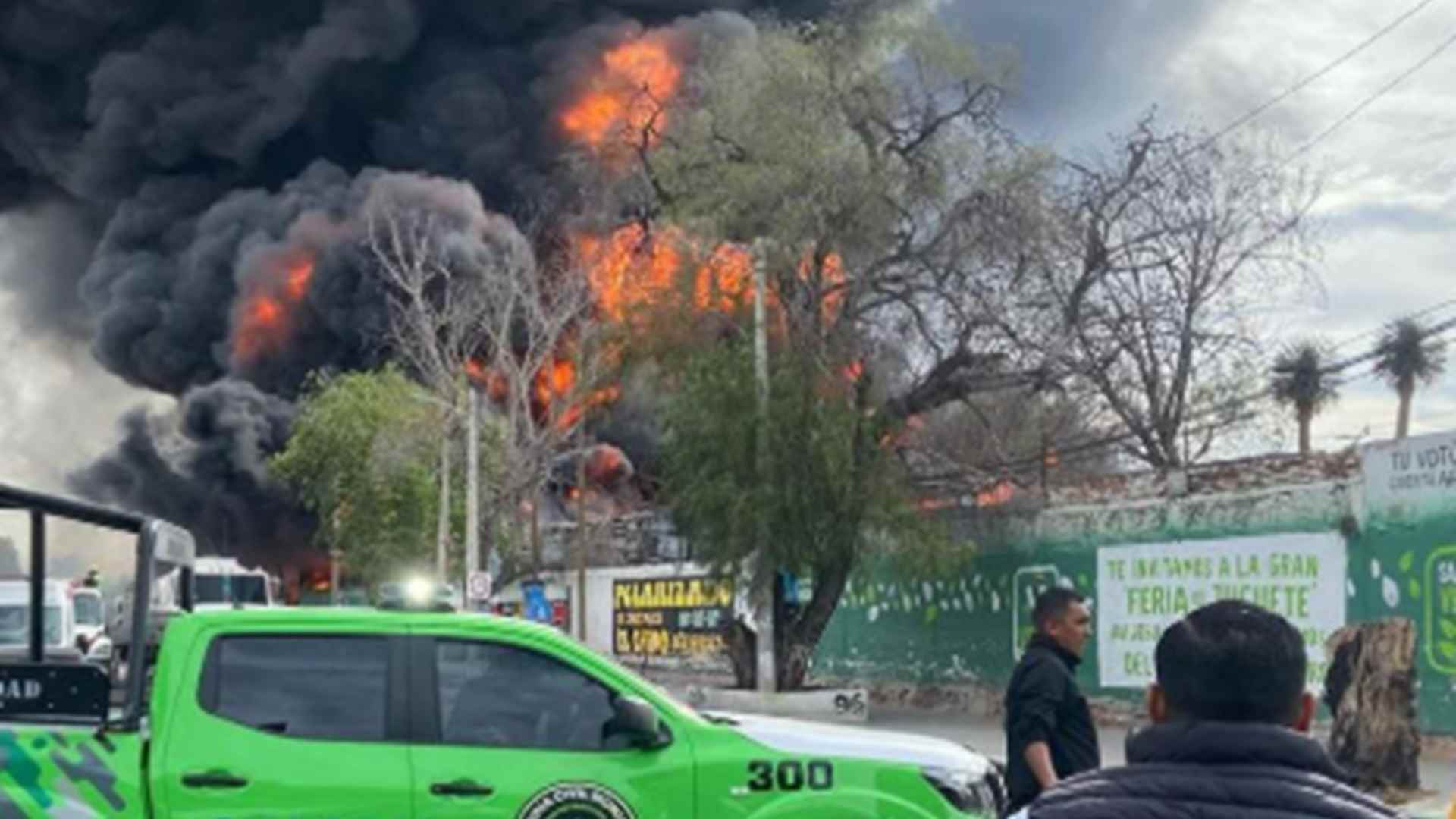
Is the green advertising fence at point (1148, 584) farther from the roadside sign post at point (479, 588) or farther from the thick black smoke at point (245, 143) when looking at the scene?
the thick black smoke at point (245, 143)

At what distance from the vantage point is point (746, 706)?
2589cm

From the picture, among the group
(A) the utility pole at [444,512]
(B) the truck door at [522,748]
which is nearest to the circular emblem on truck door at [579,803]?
(B) the truck door at [522,748]

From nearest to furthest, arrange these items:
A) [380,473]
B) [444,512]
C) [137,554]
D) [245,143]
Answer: [137,554], [444,512], [380,473], [245,143]

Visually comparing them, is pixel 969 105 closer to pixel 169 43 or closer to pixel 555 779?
pixel 555 779

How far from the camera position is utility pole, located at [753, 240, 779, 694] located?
2580cm

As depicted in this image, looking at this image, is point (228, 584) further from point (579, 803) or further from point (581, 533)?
point (579, 803)

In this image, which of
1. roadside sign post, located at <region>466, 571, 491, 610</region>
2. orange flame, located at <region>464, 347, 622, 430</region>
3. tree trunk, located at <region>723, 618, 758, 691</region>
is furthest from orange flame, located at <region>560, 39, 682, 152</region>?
tree trunk, located at <region>723, 618, 758, 691</region>

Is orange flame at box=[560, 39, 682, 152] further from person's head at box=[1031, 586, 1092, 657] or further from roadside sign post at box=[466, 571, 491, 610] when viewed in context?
person's head at box=[1031, 586, 1092, 657]

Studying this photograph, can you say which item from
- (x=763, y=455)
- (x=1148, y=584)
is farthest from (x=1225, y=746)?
(x=763, y=455)

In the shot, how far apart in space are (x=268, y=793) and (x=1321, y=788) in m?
5.06

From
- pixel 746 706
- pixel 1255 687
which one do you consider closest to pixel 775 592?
pixel 746 706

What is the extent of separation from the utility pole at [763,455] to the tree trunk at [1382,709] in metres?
11.2

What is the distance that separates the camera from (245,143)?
65.2 m

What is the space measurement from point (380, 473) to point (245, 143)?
88.5 feet
